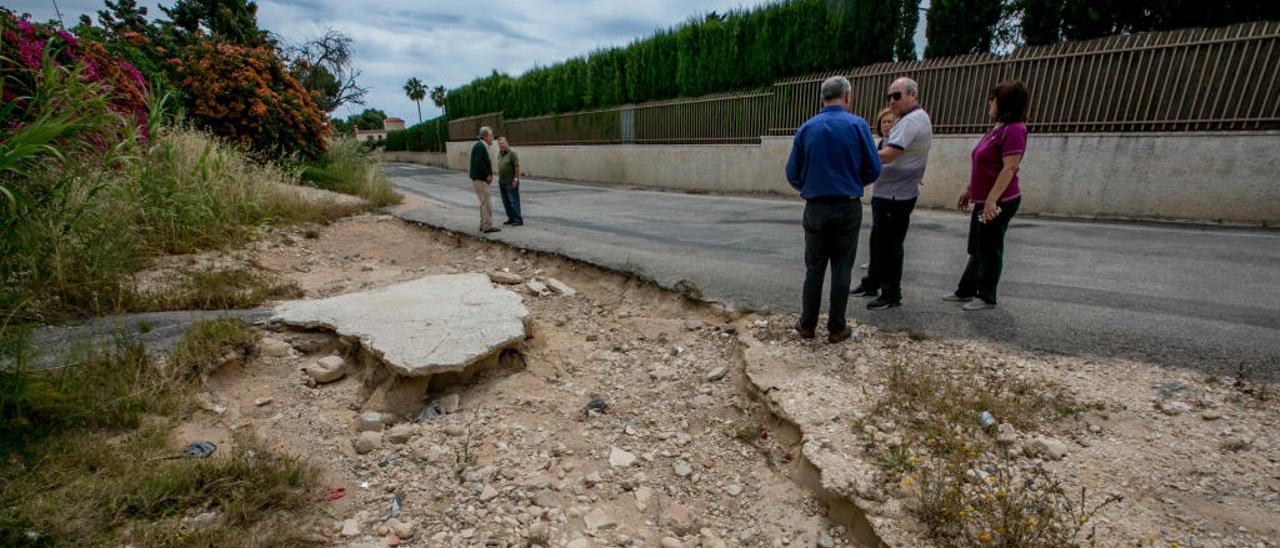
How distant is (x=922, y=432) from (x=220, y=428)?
11.4 feet

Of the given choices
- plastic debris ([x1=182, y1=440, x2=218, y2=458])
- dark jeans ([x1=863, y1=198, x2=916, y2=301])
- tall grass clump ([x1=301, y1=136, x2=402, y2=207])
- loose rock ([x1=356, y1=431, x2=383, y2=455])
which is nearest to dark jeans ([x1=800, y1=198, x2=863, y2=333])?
dark jeans ([x1=863, y1=198, x2=916, y2=301])

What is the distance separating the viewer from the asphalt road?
10.6 ft

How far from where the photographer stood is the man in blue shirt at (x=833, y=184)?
3.10m

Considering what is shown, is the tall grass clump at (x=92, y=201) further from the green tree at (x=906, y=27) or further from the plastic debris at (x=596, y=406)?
the green tree at (x=906, y=27)

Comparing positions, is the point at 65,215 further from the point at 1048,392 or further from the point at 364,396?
the point at 1048,392

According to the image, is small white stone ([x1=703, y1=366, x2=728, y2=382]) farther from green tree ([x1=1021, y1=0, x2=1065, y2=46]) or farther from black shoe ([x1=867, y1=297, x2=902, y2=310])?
green tree ([x1=1021, y1=0, x2=1065, y2=46])

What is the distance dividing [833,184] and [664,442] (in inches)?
68.5

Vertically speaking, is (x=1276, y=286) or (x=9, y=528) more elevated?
(x=1276, y=286)

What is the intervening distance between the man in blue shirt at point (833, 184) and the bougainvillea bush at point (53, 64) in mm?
4567

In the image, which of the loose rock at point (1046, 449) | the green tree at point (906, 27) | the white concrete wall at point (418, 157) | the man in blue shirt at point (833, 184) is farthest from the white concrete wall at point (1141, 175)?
the white concrete wall at point (418, 157)

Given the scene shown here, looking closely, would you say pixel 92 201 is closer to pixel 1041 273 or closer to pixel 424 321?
pixel 424 321

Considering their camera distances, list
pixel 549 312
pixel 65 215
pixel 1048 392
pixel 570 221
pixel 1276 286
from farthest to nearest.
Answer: pixel 570 221
pixel 549 312
pixel 1276 286
pixel 65 215
pixel 1048 392

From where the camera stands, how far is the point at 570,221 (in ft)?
28.7

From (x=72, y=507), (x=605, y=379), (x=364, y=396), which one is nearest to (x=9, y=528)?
(x=72, y=507)
